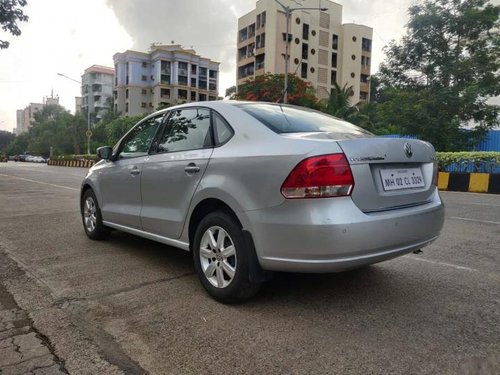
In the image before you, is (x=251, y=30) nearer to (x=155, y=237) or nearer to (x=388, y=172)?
(x=155, y=237)

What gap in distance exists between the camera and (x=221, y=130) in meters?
3.56

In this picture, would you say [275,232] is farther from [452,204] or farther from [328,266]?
[452,204]

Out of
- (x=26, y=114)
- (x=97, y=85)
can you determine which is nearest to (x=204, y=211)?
(x=97, y=85)

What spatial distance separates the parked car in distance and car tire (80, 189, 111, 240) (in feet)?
4.56

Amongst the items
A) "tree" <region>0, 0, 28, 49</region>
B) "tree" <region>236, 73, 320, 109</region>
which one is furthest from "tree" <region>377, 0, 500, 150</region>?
"tree" <region>0, 0, 28, 49</region>

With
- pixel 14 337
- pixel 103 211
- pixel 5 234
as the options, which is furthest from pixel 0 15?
pixel 14 337

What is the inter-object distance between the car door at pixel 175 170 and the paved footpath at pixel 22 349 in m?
1.36

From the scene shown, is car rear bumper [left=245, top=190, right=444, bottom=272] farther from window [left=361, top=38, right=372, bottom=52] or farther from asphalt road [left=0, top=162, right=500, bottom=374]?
window [left=361, top=38, right=372, bottom=52]

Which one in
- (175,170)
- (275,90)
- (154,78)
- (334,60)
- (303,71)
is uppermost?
(334,60)

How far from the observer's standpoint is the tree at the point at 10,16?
43.6 ft

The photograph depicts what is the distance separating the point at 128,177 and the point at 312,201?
8.18 feet

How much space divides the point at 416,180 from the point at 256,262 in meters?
1.40

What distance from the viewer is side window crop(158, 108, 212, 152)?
12.3 feet

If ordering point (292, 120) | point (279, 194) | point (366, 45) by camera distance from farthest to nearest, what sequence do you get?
point (366, 45)
point (292, 120)
point (279, 194)
